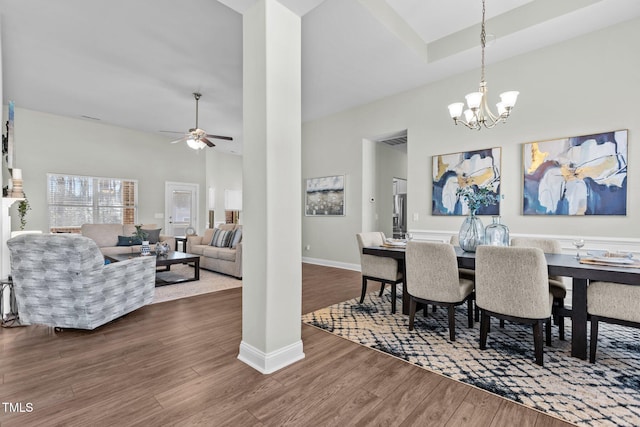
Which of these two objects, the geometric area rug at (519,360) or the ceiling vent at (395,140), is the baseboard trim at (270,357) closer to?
the geometric area rug at (519,360)

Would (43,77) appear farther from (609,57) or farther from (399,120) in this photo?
(609,57)

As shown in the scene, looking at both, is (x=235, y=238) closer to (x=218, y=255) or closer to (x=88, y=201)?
(x=218, y=255)

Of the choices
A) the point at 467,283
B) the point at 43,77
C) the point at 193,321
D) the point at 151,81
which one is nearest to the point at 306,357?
the point at 193,321

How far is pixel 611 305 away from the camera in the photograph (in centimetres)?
214

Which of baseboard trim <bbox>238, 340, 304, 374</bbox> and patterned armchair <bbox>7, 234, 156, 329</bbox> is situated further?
patterned armchair <bbox>7, 234, 156, 329</bbox>

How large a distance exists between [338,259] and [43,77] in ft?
19.3

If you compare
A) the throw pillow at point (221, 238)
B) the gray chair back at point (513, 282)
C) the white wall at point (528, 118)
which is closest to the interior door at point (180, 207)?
the throw pillow at point (221, 238)

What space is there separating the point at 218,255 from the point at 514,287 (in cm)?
449

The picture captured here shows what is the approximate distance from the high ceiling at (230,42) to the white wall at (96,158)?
93 cm

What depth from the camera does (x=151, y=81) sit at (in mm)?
4832

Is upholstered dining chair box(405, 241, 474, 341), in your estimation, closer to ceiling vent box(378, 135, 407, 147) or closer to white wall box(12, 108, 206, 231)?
ceiling vent box(378, 135, 407, 147)

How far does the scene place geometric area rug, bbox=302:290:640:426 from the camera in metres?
1.73

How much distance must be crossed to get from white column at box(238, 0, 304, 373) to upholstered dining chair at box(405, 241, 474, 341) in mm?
1137

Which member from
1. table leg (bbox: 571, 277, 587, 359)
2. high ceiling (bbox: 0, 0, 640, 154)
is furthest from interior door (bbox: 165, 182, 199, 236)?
table leg (bbox: 571, 277, 587, 359)
